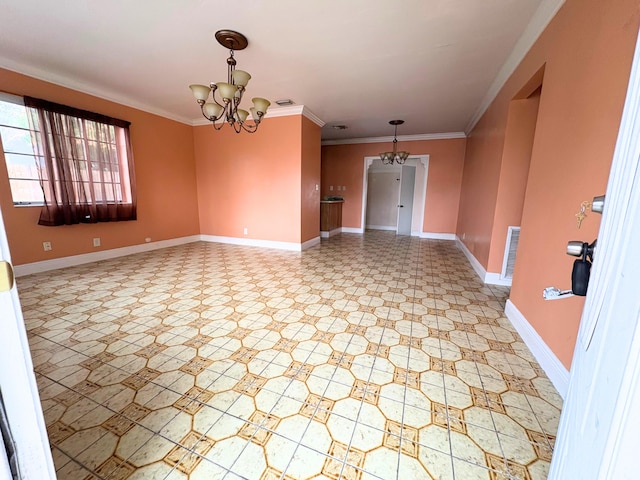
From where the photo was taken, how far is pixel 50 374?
5.04 feet

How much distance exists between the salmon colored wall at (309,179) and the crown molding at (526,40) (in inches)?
113

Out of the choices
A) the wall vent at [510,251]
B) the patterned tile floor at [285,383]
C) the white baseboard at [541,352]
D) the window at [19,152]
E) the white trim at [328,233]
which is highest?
the window at [19,152]

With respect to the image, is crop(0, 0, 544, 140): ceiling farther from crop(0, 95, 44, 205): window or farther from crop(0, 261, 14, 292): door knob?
crop(0, 261, 14, 292): door knob

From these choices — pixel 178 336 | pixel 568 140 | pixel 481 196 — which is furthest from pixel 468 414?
pixel 481 196

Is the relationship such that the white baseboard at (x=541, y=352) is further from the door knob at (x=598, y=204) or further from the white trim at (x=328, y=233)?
the white trim at (x=328, y=233)

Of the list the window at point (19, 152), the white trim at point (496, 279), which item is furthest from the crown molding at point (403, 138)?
the window at point (19, 152)

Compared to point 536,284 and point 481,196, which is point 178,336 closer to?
point 536,284

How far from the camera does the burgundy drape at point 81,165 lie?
319cm

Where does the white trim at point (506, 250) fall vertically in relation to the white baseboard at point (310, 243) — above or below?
above

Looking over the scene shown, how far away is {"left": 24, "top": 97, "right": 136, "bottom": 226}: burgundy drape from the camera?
125 inches

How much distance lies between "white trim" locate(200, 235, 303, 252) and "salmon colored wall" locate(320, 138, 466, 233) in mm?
2749

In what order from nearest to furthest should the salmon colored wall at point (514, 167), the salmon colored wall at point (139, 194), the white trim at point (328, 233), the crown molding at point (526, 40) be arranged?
the crown molding at point (526, 40), the salmon colored wall at point (514, 167), the salmon colored wall at point (139, 194), the white trim at point (328, 233)

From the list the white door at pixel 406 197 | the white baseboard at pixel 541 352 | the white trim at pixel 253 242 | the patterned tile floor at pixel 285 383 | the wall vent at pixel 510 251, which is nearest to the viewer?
the patterned tile floor at pixel 285 383

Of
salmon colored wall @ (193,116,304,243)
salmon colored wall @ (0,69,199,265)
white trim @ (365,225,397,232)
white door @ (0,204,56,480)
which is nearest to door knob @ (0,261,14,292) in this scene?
white door @ (0,204,56,480)
